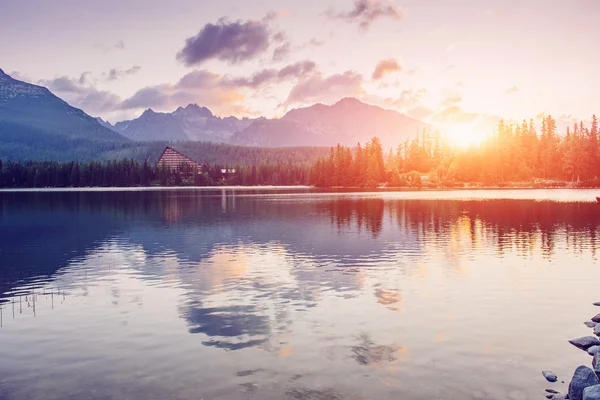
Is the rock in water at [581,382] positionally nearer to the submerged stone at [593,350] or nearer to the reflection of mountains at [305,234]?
the submerged stone at [593,350]

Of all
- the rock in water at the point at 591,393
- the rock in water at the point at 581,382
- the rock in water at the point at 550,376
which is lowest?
the rock in water at the point at 550,376

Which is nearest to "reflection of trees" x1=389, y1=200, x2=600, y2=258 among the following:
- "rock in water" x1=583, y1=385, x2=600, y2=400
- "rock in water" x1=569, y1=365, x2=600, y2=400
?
"rock in water" x1=569, y1=365, x2=600, y2=400

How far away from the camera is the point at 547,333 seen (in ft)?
72.5

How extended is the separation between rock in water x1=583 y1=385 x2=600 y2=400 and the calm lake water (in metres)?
2.02

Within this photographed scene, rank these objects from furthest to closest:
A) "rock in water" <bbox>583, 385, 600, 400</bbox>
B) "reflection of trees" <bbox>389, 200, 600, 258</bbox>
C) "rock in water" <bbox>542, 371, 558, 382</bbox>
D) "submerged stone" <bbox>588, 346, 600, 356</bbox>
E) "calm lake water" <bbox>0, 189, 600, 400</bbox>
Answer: "reflection of trees" <bbox>389, 200, 600, 258</bbox>, "submerged stone" <bbox>588, 346, 600, 356</bbox>, "calm lake water" <bbox>0, 189, 600, 400</bbox>, "rock in water" <bbox>542, 371, 558, 382</bbox>, "rock in water" <bbox>583, 385, 600, 400</bbox>

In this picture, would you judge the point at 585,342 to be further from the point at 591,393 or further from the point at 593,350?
Result: the point at 591,393

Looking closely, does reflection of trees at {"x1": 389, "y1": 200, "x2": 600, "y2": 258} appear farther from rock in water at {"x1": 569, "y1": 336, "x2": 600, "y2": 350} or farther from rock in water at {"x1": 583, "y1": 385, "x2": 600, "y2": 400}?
rock in water at {"x1": 583, "y1": 385, "x2": 600, "y2": 400}

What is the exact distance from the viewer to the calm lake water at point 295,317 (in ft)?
55.8

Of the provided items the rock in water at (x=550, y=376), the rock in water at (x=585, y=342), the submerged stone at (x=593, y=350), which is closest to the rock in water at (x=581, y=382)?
the rock in water at (x=550, y=376)

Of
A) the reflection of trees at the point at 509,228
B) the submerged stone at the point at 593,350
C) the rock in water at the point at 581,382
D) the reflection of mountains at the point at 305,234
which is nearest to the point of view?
the rock in water at the point at 581,382

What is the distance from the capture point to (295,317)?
24938 millimetres

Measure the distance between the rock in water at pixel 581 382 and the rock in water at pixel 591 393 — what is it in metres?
0.66

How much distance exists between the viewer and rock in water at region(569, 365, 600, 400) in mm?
14750

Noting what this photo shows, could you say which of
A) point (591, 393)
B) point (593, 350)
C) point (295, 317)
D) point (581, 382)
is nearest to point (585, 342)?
point (593, 350)
